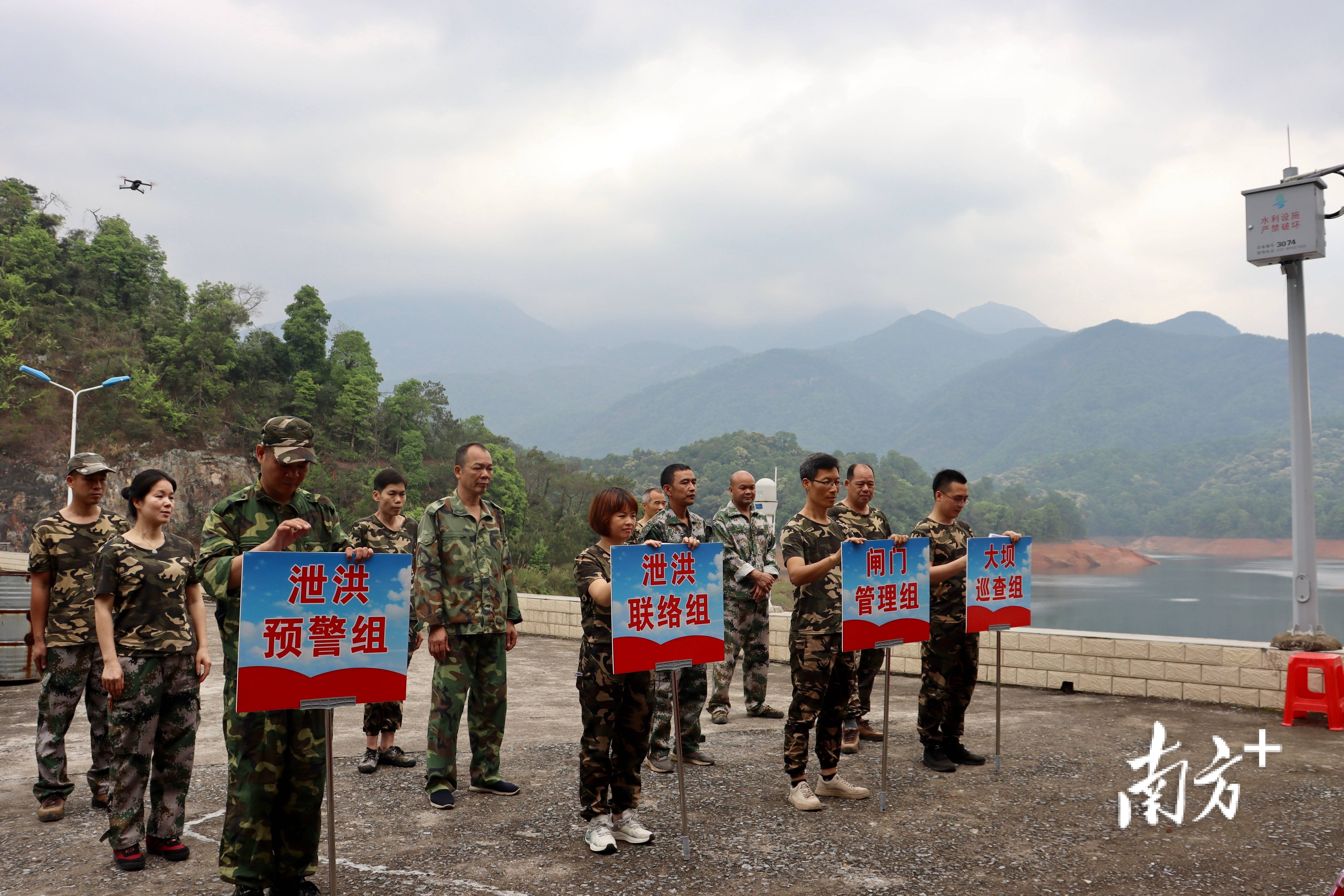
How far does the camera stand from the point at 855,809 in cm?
450

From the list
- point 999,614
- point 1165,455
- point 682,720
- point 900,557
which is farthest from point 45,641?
point 1165,455

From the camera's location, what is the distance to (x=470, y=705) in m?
4.66

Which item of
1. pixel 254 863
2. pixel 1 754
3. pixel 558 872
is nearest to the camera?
pixel 254 863

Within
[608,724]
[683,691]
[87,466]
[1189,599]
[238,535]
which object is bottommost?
[1189,599]

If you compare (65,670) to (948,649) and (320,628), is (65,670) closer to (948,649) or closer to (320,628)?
(320,628)

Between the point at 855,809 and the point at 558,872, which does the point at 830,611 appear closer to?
the point at 855,809

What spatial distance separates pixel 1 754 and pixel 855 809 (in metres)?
5.16

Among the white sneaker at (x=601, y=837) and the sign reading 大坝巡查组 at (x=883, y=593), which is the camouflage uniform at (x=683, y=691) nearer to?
the sign reading 大坝巡查组 at (x=883, y=593)

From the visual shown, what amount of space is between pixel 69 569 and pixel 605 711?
2.84 m

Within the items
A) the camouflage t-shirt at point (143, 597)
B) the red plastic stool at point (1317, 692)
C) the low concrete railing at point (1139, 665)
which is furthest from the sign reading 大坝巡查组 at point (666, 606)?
the red plastic stool at point (1317, 692)

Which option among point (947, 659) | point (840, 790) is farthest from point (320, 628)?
point (947, 659)

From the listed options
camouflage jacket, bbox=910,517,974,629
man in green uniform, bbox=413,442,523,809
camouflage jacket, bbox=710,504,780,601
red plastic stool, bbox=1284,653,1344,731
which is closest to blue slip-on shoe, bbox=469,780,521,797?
man in green uniform, bbox=413,442,523,809

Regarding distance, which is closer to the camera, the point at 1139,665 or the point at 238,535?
the point at 238,535

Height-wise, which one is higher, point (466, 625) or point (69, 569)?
point (69, 569)
